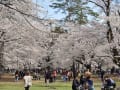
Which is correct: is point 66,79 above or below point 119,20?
below

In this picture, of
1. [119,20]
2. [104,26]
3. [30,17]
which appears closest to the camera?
[30,17]

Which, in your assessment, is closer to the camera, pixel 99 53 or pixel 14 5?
pixel 14 5

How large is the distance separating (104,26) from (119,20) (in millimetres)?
3112

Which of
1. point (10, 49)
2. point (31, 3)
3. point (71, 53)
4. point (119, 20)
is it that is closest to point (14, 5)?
point (31, 3)

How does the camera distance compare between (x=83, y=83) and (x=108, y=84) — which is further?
(x=108, y=84)

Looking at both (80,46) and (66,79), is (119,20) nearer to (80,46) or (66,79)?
(80,46)

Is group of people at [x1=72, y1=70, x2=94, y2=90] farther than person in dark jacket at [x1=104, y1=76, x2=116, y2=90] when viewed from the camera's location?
No

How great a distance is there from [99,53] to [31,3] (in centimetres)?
3874

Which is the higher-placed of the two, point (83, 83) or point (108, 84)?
point (83, 83)

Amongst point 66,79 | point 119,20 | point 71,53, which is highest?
point 119,20

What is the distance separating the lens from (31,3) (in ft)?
30.7

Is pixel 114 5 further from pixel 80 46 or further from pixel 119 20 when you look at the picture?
pixel 80 46

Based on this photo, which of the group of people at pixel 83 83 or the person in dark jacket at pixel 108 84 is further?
the person in dark jacket at pixel 108 84

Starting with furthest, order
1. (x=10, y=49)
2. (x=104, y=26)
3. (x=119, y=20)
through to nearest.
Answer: (x=10, y=49), (x=104, y=26), (x=119, y=20)
